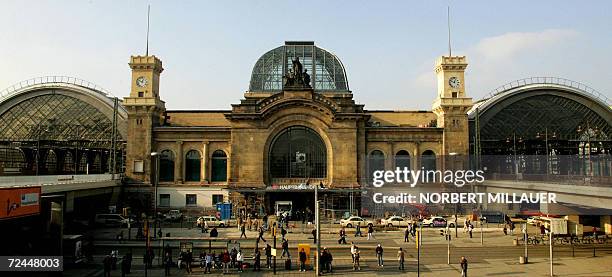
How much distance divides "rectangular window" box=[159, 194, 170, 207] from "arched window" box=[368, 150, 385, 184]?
29548 mm

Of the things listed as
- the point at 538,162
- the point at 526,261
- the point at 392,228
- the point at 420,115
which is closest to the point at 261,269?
the point at 526,261

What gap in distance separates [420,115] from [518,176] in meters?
27.4

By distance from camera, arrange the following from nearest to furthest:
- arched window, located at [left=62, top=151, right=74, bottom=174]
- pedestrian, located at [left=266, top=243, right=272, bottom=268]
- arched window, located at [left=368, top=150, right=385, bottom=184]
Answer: pedestrian, located at [left=266, top=243, right=272, bottom=268] → arched window, located at [left=368, top=150, right=385, bottom=184] → arched window, located at [left=62, top=151, right=74, bottom=174]

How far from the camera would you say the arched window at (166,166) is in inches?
2869

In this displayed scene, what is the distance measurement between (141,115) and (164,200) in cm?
1312

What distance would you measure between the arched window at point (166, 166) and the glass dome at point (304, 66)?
16008 millimetres

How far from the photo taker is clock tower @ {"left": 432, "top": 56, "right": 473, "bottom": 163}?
72.2m

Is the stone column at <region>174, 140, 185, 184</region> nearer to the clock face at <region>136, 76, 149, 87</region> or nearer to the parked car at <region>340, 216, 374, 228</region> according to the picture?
the clock face at <region>136, 76, 149, 87</region>

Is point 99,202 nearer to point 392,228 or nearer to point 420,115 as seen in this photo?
point 392,228

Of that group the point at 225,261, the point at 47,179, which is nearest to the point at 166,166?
the point at 47,179

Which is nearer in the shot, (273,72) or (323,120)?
(323,120)

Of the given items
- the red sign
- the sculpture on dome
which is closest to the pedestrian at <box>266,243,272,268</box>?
the red sign

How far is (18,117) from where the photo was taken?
84.2 metres

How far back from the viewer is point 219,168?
72.9 m
